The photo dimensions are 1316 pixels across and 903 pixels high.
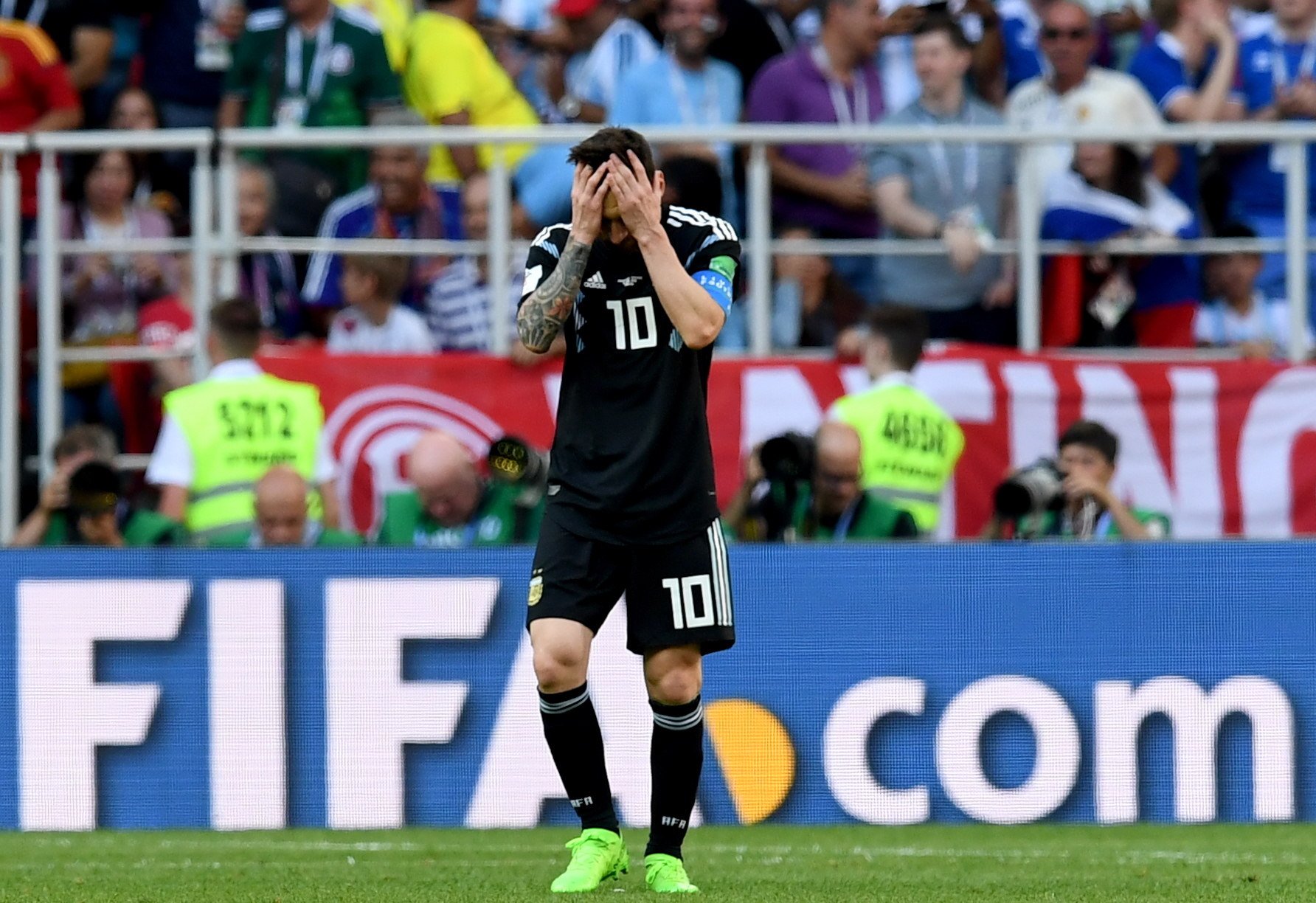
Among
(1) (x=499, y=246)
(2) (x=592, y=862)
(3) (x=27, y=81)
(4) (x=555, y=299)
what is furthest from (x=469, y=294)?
(2) (x=592, y=862)

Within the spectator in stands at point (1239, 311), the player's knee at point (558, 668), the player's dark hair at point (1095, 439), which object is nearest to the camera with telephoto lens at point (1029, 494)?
the player's dark hair at point (1095, 439)

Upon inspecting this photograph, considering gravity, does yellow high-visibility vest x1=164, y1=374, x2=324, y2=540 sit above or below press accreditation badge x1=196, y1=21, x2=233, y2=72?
below

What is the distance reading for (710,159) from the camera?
1075 centimetres

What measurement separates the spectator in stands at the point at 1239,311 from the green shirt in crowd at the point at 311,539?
4.36 m

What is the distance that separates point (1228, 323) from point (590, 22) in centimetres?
374

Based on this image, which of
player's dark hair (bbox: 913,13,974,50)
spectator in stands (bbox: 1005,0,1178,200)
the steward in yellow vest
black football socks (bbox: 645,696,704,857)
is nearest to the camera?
black football socks (bbox: 645,696,704,857)

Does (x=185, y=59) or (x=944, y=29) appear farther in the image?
(x=185, y=59)

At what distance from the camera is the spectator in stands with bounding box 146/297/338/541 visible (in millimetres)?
9953

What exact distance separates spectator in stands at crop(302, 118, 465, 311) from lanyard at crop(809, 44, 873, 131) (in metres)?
1.97

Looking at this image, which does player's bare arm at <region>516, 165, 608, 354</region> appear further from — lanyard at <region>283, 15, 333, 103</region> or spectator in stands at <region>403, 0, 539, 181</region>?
spectator in stands at <region>403, 0, 539, 181</region>

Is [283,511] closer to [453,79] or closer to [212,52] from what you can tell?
[453,79]

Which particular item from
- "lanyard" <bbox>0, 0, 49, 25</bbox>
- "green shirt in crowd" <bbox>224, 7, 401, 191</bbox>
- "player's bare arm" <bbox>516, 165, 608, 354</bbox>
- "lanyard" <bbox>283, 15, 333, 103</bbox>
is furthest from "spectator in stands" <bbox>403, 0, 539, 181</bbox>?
"player's bare arm" <bbox>516, 165, 608, 354</bbox>

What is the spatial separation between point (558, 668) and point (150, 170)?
6587 mm

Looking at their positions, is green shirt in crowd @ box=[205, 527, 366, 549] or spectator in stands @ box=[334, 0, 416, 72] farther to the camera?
spectator in stands @ box=[334, 0, 416, 72]
